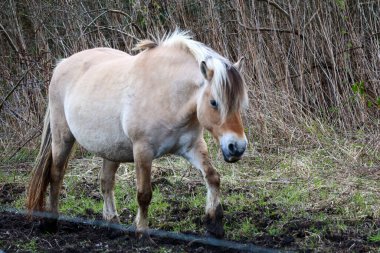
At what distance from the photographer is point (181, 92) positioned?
5.00 metres

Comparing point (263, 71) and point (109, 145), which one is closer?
point (109, 145)

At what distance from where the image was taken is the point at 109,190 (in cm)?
603

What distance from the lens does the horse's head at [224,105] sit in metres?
4.53

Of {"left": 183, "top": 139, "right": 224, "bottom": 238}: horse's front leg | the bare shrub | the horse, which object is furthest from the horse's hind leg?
the bare shrub

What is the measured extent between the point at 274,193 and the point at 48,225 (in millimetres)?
2153

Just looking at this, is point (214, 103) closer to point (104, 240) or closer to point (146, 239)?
point (146, 239)

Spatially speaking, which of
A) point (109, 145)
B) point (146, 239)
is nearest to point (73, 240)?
point (146, 239)

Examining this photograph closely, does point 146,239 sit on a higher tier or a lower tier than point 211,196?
lower

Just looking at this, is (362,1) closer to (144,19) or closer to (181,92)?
(144,19)

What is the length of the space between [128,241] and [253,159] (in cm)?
301

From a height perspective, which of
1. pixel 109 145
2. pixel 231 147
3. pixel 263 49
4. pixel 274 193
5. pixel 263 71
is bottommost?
pixel 274 193

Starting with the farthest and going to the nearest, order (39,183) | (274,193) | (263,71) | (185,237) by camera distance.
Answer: (263,71) → (274,193) → (39,183) → (185,237)

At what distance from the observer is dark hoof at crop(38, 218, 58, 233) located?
565 centimetres

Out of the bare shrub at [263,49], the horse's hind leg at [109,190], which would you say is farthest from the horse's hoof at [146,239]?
the bare shrub at [263,49]
